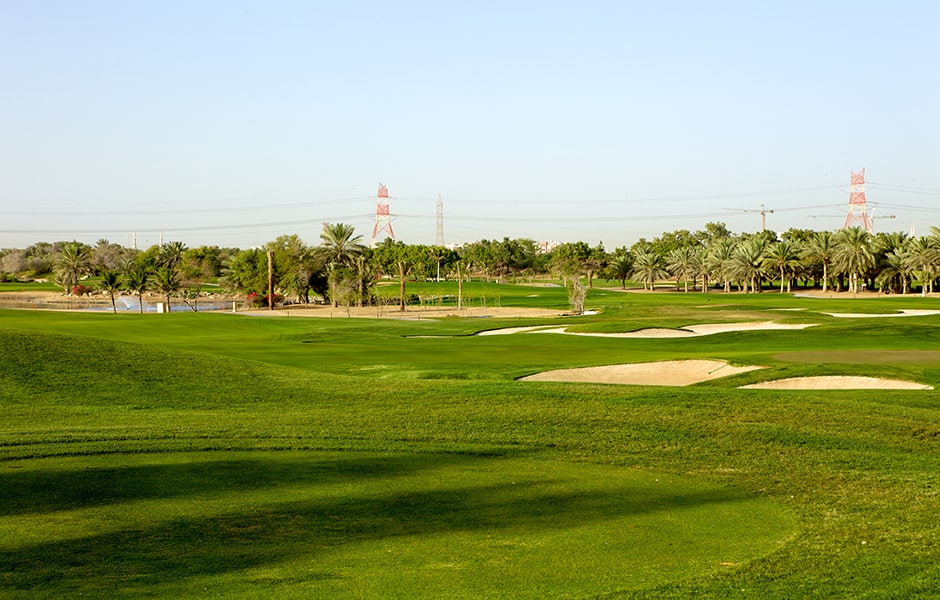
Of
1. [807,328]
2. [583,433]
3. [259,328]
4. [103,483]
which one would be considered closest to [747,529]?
[583,433]

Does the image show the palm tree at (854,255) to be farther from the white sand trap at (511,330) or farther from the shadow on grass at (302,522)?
the shadow on grass at (302,522)

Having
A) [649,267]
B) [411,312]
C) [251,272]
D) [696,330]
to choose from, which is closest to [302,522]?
[696,330]

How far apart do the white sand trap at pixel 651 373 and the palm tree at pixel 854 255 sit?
102829mm

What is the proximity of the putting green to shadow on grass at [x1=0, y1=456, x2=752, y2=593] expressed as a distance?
28 millimetres

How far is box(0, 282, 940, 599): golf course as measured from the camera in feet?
31.9

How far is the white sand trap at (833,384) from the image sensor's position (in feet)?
93.2

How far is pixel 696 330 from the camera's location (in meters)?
61.0

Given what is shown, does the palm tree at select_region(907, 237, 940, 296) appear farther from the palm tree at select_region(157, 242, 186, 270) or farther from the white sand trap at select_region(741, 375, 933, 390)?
the palm tree at select_region(157, 242, 186, 270)

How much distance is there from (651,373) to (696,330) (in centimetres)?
2828

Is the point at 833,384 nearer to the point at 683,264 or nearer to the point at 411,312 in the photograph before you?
the point at 411,312

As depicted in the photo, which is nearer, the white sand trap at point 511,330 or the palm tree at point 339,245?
the white sand trap at point 511,330

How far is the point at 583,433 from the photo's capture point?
19.0 metres

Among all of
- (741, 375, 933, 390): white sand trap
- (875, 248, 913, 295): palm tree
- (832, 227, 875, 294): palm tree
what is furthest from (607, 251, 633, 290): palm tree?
(741, 375, 933, 390): white sand trap

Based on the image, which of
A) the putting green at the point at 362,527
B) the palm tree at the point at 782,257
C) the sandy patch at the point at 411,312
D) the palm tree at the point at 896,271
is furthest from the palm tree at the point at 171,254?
the putting green at the point at 362,527
